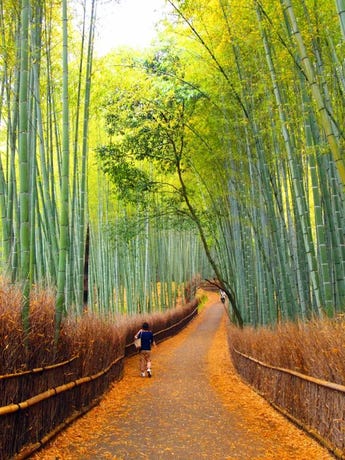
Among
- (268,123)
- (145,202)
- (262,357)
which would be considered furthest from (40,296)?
(145,202)

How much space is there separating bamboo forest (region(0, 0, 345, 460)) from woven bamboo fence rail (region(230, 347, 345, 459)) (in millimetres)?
53

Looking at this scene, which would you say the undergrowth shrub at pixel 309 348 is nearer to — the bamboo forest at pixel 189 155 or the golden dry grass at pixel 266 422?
the bamboo forest at pixel 189 155

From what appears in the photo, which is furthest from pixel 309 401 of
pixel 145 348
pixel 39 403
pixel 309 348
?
pixel 145 348

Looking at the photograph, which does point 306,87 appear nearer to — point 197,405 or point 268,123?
point 268,123

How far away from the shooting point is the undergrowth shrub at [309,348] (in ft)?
11.0

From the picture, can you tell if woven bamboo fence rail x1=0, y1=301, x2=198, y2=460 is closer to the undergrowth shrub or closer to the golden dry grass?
the golden dry grass

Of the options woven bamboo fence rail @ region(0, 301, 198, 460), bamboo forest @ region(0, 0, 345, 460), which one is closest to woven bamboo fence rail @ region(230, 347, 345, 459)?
bamboo forest @ region(0, 0, 345, 460)

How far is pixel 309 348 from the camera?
3979 millimetres

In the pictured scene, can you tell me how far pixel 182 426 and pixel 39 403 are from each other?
1.52 m

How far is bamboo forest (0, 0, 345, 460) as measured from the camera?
3.74 metres

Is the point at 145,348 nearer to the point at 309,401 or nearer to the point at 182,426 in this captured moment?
the point at 182,426

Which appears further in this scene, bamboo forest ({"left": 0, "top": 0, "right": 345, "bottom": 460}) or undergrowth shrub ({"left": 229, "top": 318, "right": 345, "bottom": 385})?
bamboo forest ({"left": 0, "top": 0, "right": 345, "bottom": 460})

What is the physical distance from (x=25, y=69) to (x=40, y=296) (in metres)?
1.74

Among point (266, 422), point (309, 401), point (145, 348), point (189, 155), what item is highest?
point (189, 155)
